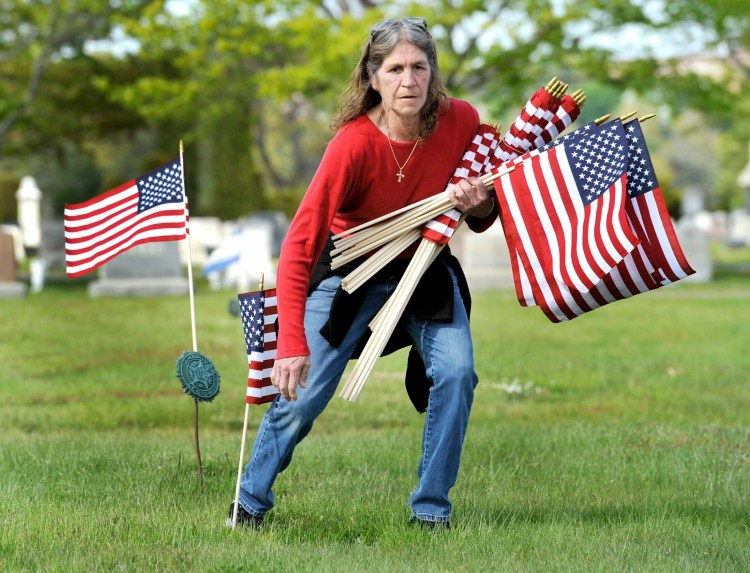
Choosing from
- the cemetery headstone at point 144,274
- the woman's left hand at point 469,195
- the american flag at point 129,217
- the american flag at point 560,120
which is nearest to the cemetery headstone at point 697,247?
the cemetery headstone at point 144,274

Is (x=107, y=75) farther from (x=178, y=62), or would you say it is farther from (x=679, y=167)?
(x=679, y=167)

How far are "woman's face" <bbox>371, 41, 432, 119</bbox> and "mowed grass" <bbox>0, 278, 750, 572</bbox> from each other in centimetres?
166

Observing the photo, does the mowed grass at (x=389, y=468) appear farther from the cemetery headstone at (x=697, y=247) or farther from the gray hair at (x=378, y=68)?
the cemetery headstone at (x=697, y=247)

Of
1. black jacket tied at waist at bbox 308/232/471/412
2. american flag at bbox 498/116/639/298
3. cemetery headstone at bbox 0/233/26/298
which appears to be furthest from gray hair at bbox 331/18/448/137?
cemetery headstone at bbox 0/233/26/298

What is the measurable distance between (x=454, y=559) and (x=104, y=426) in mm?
4688

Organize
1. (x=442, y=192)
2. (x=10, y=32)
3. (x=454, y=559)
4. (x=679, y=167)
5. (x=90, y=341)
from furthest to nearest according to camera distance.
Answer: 1. (x=679, y=167)
2. (x=10, y=32)
3. (x=90, y=341)
4. (x=442, y=192)
5. (x=454, y=559)

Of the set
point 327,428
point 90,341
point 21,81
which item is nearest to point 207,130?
point 21,81

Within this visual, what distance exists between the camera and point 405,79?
4781 mm

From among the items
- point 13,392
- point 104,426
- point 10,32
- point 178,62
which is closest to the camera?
point 104,426

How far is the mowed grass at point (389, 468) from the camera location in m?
4.79

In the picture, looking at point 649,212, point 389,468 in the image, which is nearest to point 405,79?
point 649,212

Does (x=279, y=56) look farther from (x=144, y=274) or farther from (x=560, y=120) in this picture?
(x=560, y=120)

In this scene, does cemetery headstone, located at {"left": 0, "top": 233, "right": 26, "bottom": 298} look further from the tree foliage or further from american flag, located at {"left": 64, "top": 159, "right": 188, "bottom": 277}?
american flag, located at {"left": 64, "top": 159, "right": 188, "bottom": 277}

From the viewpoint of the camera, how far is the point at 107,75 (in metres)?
31.7
